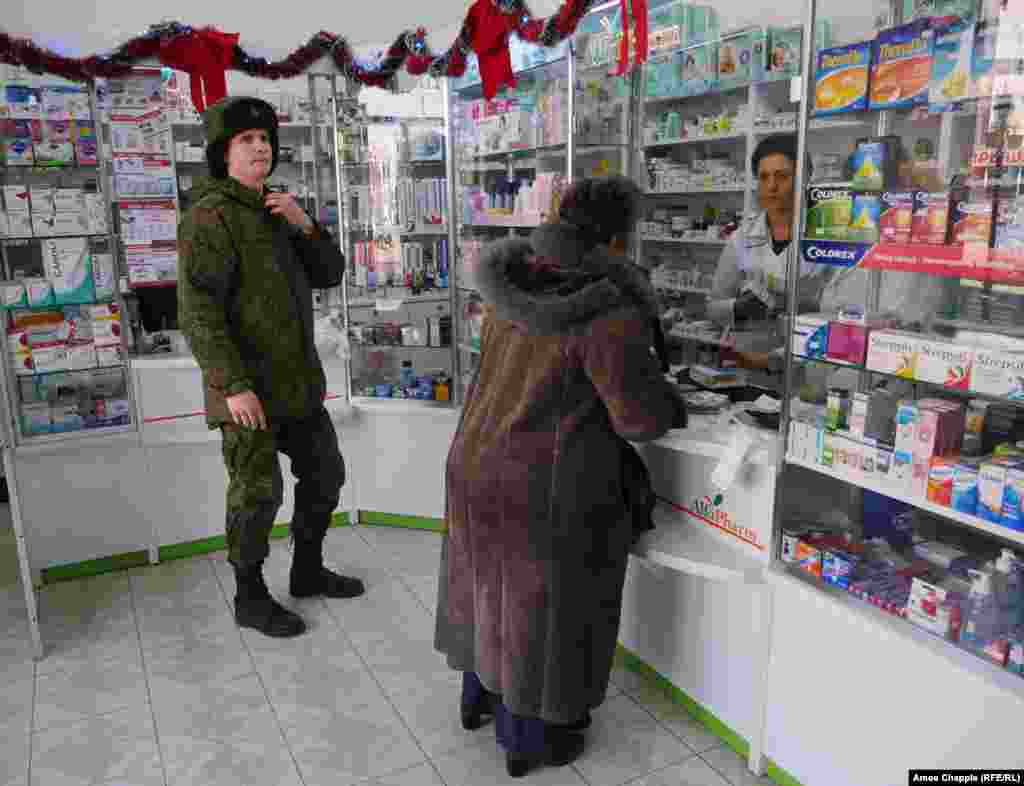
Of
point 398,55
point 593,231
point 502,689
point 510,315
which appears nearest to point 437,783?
point 502,689

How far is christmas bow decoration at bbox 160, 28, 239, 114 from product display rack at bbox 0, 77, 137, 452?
416 millimetres

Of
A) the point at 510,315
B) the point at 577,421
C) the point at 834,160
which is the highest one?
the point at 834,160

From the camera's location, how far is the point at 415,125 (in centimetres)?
412

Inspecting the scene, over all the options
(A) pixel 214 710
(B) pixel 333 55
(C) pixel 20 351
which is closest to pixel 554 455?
(A) pixel 214 710

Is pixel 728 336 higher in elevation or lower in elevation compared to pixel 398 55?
lower

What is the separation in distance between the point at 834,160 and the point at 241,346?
212cm

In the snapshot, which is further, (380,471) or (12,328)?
(380,471)

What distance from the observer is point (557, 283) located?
2.13m

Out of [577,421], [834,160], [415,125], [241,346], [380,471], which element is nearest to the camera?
[834,160]

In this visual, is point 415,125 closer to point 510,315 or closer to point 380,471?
point 380,471

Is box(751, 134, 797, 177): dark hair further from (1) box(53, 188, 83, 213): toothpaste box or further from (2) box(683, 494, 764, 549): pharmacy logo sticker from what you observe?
(1) box(53, 188, 83, 213): toothpaste box

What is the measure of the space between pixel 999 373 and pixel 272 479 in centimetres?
246

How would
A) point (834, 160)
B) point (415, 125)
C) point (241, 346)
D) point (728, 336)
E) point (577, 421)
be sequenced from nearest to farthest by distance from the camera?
point (834, 160), point (577, 421), point (241, 346), point (728, 336), point (415, 125)

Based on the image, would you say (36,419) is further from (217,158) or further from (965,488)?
(965,488)
